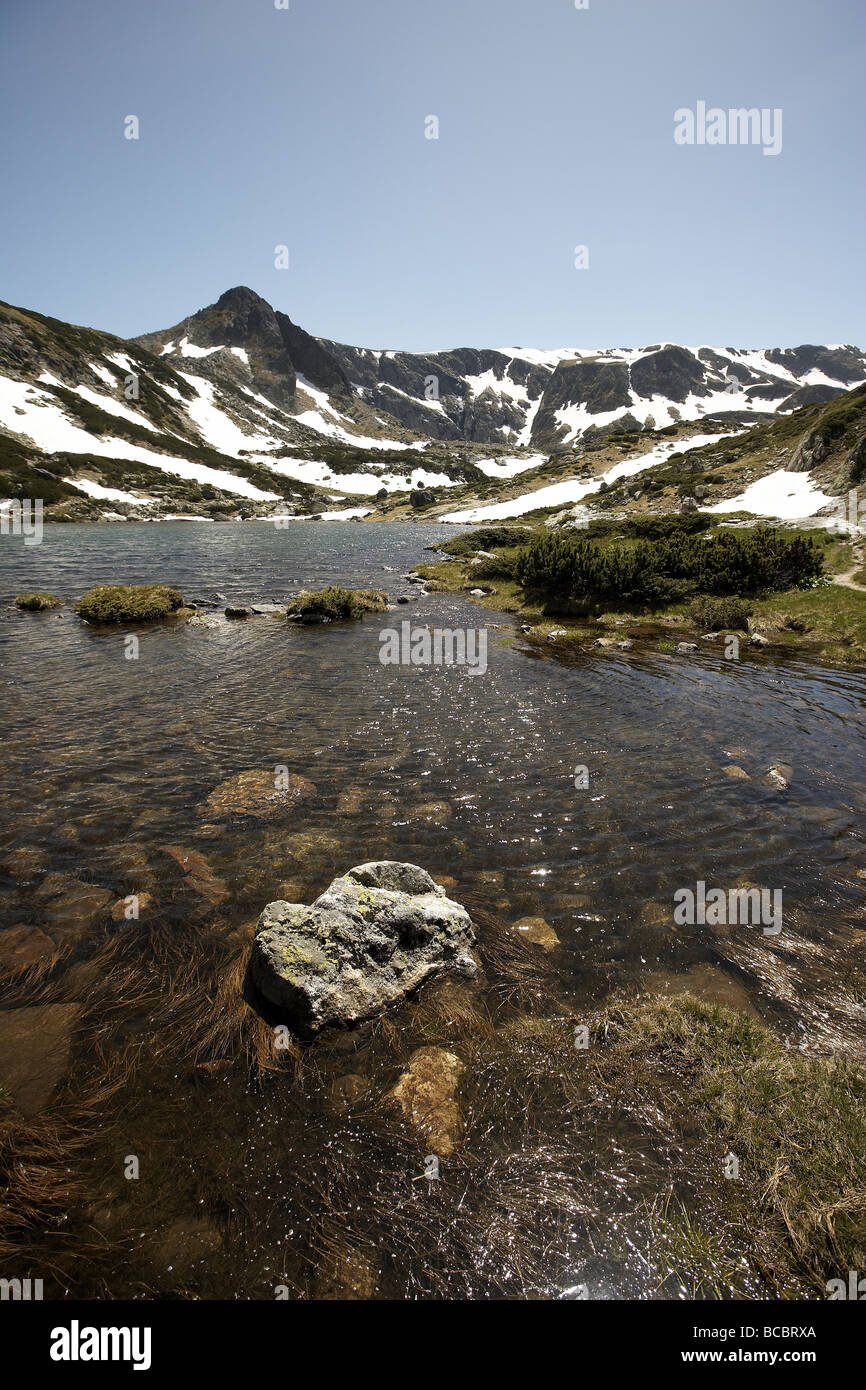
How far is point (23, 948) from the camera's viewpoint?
671 centimetres

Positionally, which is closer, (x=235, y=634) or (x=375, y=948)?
(x=375, y=948)

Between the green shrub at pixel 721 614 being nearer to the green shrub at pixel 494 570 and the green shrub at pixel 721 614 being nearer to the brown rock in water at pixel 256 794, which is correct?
the green shrub at pixel 494 570

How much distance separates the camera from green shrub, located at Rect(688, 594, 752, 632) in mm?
25453

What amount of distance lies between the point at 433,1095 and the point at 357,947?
70.0 inches

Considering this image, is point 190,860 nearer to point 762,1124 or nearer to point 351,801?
point 351,801

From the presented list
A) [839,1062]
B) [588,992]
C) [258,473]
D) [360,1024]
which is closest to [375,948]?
[360,1024]

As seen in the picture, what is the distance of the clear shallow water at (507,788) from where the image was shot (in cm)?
729

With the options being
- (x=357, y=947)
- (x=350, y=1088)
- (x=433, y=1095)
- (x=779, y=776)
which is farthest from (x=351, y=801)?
(x=779, y=776)

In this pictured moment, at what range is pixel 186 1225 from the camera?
4.11 meters

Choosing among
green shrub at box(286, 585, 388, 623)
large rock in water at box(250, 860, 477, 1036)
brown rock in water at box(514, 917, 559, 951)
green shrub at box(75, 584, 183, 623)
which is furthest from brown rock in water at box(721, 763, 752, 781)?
green shrub at box(75, 584, 183, 623)

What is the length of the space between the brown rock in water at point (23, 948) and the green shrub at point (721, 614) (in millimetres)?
27050

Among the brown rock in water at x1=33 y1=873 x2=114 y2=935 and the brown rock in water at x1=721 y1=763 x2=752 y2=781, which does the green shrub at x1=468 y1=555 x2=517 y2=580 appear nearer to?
the brown rock in water at x1=721 y1=763 x2=752 y2=781

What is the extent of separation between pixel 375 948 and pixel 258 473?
199982mm

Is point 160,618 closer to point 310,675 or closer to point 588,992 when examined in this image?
point 310,675
